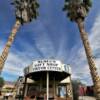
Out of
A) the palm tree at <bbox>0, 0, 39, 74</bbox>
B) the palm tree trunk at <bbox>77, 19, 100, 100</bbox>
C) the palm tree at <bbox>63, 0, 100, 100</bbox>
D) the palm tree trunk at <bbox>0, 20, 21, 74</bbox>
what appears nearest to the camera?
the palm tree trunk at <bbox>77, 19, 100, 100</bbox>

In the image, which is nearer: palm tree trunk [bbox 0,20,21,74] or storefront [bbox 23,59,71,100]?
palm tree trunk [bbox 0,20,21,74]

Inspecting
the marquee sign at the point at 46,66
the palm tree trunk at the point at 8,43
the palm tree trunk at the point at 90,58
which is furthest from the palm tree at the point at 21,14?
the palm tree trunk at the point at 90,58

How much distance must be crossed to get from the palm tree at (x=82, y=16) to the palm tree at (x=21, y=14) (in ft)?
17.2

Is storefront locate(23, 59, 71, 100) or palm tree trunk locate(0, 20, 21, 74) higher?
palm tree trunk locate(0, 20, 21, 74)

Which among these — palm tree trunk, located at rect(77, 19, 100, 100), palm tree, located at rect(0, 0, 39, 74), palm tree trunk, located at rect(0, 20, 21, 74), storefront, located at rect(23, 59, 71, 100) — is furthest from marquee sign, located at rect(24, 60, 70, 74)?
palm tree trunk, located at rect(77, 19, 100, 100)

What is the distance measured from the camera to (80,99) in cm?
4581

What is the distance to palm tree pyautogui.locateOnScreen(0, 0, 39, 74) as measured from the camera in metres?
29.8

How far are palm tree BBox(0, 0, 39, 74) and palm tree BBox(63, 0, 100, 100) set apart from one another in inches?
207

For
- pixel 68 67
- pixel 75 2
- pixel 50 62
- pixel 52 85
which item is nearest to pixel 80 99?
pixel 52 85

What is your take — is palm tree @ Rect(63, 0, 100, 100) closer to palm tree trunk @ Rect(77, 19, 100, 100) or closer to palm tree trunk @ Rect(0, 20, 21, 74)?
palm tree trunk @ Rect(77, 19, 100, 100)

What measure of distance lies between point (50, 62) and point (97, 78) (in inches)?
297

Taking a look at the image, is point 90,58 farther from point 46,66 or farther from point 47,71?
point 47,71

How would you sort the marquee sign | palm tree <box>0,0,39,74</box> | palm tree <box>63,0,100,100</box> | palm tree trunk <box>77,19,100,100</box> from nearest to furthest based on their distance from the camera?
palm tree trunk <box>77,19,100,100</box> < palm tree <box>63,0,100,100</box> < palm tree <box>0,0,39,74</box> < the marquee sign

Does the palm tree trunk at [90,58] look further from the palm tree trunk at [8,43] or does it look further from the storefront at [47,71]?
the palm tree trunk at [8,43]
